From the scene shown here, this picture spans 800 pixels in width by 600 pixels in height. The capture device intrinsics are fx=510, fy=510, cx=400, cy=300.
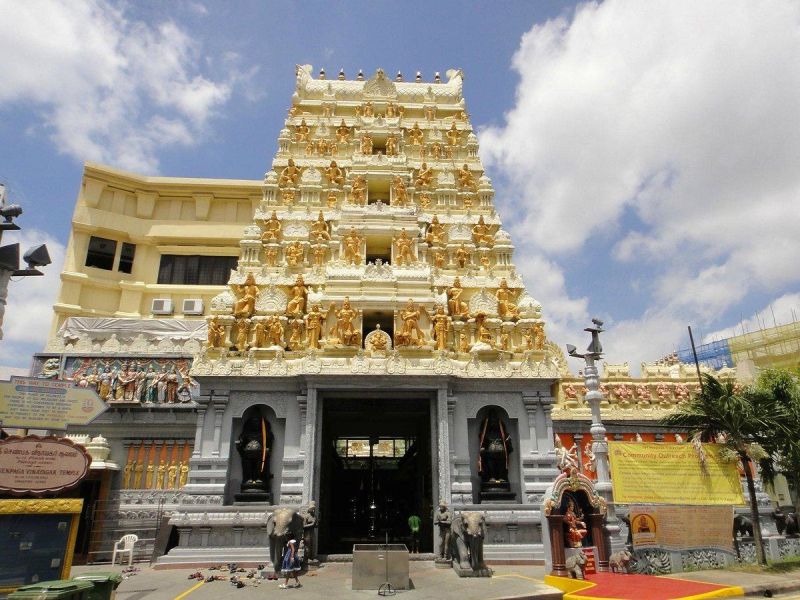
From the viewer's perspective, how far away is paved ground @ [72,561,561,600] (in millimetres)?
12672

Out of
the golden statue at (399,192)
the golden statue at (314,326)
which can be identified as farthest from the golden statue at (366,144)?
the golden statue at (314,326)

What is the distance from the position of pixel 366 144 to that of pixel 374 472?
61.6 ft

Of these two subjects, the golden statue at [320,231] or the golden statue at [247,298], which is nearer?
the golden statue at [247,298]

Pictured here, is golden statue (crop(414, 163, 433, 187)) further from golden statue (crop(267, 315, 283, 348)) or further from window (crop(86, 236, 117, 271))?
window (crop(86, 236, 117, 271))

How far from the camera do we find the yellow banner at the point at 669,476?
1666cm

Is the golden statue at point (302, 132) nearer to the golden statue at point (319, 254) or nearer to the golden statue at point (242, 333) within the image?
the golden statue at point (319, 254)

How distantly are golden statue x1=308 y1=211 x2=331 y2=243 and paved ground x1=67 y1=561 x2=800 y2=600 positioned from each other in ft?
47.6

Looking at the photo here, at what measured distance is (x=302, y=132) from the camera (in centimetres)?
2844

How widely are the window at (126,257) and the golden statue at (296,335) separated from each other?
2070cm

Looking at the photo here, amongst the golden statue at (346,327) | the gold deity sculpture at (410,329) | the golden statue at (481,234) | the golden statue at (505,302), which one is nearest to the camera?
the golden statue at (346,327)

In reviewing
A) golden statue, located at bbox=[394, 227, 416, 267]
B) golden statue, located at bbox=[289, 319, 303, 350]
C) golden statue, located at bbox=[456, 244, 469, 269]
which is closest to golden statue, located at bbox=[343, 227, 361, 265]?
golden statue, located at bbox=[394, 227, 416, 267]

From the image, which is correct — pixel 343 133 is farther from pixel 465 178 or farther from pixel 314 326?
pixel 314 326

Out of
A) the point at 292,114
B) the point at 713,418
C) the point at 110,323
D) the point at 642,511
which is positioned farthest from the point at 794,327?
the point at 110,323

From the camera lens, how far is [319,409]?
20.4m
